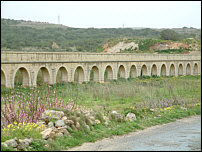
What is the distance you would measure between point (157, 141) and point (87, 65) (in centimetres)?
2088

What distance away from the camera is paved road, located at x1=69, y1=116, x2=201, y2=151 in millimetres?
10219

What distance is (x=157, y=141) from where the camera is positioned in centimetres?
1105

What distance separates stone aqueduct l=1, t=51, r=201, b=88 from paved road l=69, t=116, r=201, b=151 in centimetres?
665

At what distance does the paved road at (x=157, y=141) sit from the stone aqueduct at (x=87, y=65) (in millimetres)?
6652

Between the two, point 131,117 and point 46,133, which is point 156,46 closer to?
point 131,117

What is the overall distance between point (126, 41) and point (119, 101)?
43.7 meters

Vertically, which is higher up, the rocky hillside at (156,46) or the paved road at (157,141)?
the rocky hillside at (156,46)

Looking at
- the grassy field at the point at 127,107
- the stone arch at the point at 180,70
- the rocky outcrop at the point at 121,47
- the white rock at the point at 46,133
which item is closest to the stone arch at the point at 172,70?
the stone arch at the point at 180,70

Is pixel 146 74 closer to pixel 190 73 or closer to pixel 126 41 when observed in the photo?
pixel 190 73

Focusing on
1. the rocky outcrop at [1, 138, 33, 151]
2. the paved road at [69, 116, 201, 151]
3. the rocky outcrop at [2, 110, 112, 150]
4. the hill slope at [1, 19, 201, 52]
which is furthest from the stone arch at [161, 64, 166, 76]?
the rocky outcrop at [1, 138, 33, 151]

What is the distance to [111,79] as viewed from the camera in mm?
34344

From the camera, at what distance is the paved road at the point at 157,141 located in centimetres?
1022

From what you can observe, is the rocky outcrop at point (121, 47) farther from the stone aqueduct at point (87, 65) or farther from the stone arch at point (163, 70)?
the stone arch at point (163, 70)

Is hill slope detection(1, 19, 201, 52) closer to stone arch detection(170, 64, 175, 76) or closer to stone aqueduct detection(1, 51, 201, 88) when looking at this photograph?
stone arch detection(170, 64, 175, 76)
